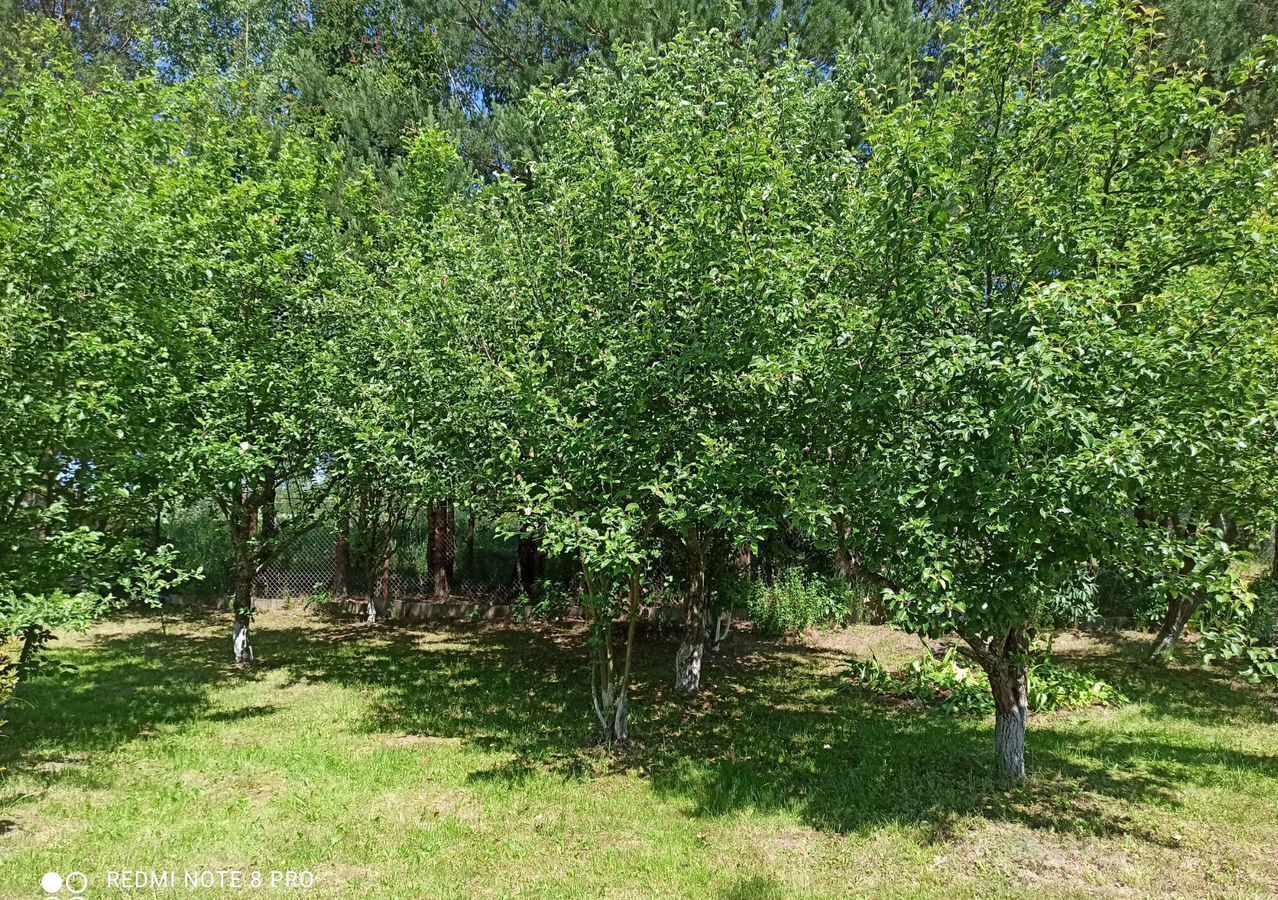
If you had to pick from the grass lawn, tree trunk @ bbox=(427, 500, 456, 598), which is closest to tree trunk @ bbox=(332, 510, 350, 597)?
tree trunk @ bbox=(427, 500, 456, 598)

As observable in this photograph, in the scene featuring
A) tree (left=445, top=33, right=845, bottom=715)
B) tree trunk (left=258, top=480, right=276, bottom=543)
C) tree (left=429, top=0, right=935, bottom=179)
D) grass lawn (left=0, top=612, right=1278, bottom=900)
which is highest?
tree (left=429, top=0, right=935, bottom=179)

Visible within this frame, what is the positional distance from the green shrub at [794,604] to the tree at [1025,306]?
7733 millimetres

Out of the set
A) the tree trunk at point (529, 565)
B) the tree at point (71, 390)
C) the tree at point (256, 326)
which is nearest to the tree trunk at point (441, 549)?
the tree trunk at point (529, 565)

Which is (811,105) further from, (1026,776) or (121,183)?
(121,183)

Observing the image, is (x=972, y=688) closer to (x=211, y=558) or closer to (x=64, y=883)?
(x=64, y=883)

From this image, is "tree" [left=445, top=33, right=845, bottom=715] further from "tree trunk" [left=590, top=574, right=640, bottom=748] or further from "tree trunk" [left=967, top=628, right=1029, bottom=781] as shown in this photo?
"tree trunk" [left=967, top=628, right=1029, bottom=781]

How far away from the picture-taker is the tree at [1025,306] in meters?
4.55

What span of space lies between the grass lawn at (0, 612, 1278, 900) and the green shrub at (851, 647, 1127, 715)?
306 millimetres

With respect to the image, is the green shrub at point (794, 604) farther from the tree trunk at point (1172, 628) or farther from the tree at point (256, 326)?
the tree at point (256, 326)

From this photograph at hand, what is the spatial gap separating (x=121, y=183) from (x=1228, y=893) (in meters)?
11.2

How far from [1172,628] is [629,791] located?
32.2 feet

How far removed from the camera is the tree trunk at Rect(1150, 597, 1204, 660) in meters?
11.5

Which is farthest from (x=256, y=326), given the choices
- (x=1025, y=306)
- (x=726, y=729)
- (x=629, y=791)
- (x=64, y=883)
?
(x=1025, y=306)

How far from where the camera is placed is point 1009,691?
20.2ft
